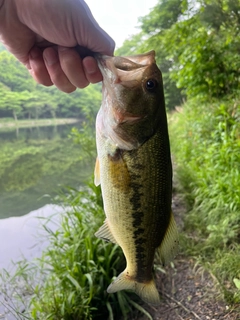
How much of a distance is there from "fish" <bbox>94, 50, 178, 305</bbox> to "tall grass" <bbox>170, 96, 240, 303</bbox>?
1.45 m

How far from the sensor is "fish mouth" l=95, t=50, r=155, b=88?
48.5 inches

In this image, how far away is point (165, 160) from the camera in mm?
1333

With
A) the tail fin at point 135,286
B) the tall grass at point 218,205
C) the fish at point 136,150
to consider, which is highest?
the fish at point 136,150

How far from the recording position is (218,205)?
10.9 ft

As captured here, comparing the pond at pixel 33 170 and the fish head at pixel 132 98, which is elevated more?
the fish head at pixel 132 98

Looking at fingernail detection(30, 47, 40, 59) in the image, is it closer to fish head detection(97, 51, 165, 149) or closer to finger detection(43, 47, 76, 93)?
finger detection(43, 47, 76, 93)

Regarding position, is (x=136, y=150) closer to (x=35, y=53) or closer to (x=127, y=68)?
(x=127, y=68)

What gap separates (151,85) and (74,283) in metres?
1.98

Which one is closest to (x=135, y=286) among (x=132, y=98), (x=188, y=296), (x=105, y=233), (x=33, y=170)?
(x=105, y=233)

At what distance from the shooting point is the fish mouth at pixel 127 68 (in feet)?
4.04

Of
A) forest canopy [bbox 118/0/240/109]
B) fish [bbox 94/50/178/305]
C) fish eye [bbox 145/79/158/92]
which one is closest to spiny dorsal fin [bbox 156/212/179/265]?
fish [bbox 94/50/178/305]

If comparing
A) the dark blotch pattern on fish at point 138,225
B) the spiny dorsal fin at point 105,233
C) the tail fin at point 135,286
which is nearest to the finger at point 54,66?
the dark blotch pattern on fish at point 138,225

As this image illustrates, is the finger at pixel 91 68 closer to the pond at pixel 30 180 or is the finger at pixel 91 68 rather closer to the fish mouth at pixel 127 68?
the fish mouth at pixel 127 68

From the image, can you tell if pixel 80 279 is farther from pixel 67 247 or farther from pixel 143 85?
pixel 143 85
